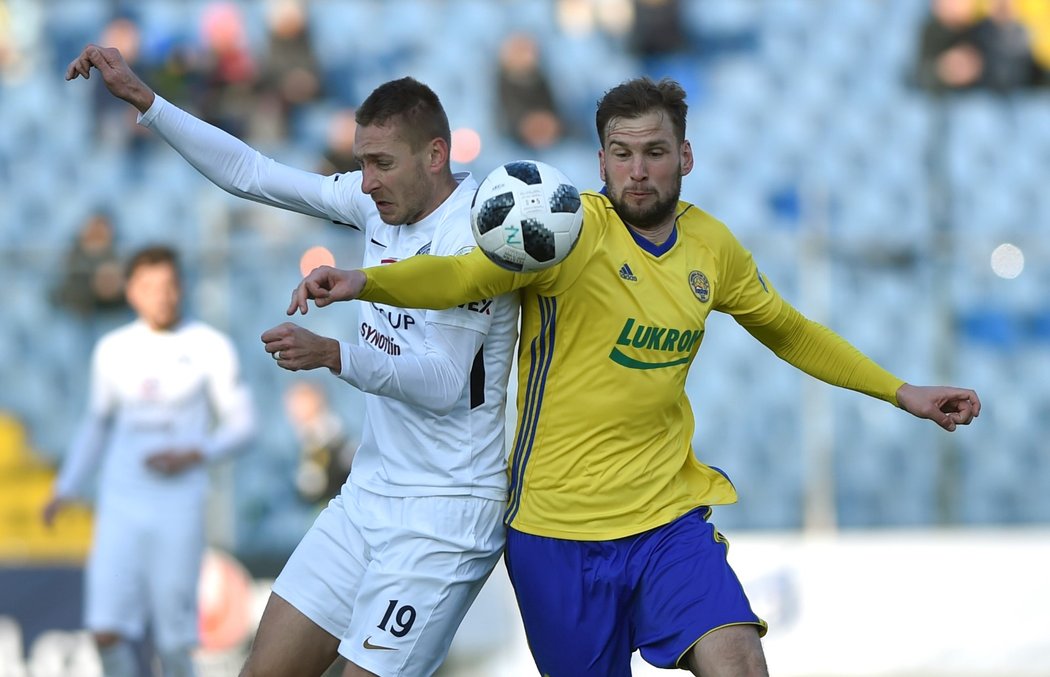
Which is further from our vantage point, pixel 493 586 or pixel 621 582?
pixel 493 586

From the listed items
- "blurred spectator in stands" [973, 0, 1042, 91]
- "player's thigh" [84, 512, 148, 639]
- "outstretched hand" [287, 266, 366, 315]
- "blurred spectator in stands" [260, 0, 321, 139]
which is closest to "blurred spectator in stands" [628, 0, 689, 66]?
"blurred spectator in stands" [973, 0, 1042, 91]

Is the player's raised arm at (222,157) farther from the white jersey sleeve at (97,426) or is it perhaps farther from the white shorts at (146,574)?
the white jersey sleeve at (97,426)

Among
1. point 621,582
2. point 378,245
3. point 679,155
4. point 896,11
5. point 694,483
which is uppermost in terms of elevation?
point 896,11

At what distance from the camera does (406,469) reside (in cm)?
468

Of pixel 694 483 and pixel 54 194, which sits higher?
pixel 54 194

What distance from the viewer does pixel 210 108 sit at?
40.1 ft

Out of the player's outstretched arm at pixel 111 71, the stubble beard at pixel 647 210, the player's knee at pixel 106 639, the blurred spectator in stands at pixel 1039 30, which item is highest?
the blurred spectator in stands at pixel 1039 30

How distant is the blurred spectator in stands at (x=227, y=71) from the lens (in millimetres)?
12258

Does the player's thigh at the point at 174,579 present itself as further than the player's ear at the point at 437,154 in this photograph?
Yes

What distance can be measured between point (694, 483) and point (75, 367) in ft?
24.7

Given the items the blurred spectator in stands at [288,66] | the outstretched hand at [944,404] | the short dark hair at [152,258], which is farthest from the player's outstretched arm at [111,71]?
the blurred spectator in stands at [288,66]

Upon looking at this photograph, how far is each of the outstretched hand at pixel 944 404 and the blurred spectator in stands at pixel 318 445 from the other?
6040mm

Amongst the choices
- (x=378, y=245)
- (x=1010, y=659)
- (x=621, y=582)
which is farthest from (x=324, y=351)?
(x=1010, y=659)

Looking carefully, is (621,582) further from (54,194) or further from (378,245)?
(54,194)
